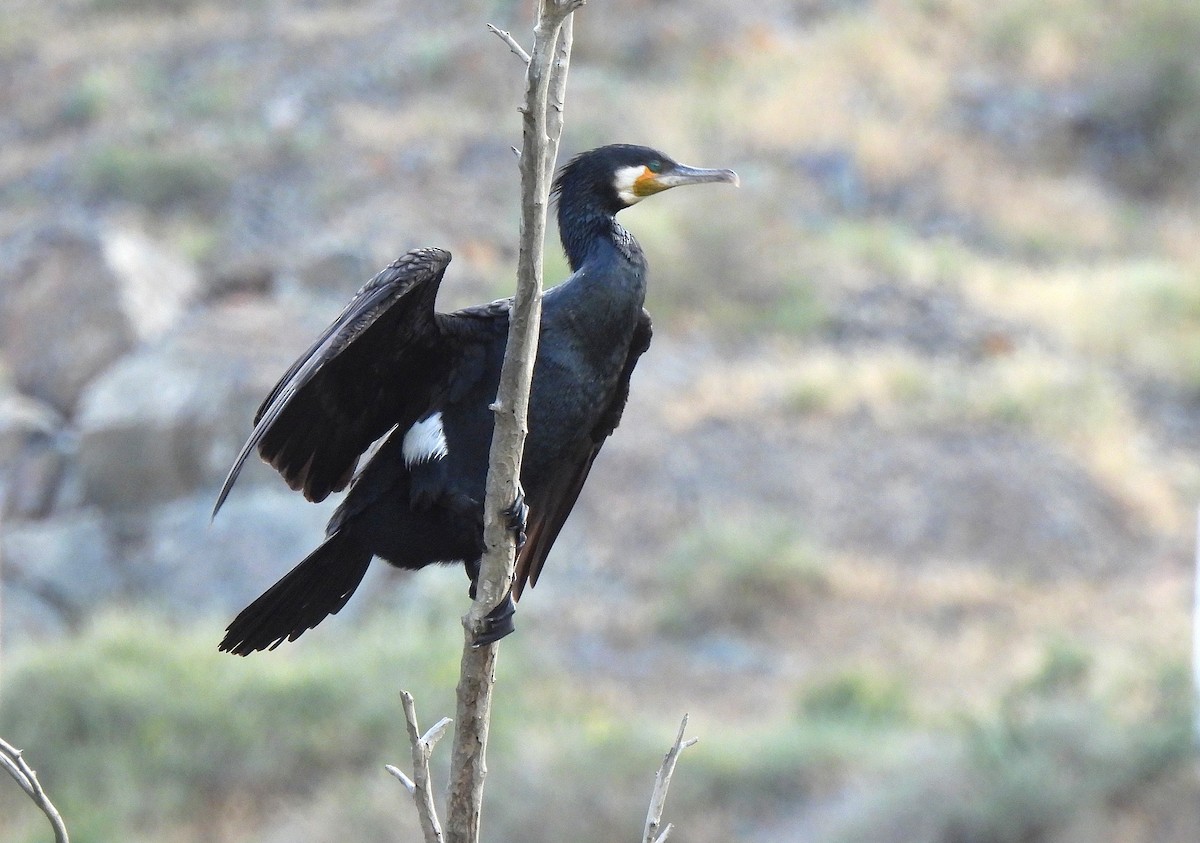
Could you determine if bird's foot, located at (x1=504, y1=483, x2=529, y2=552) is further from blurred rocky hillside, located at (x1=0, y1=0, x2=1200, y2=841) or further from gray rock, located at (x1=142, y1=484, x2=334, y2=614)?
gray rock, located at (x1=142, y1=484, x2=334, y2=614)

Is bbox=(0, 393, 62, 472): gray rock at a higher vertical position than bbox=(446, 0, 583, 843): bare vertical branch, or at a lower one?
higher

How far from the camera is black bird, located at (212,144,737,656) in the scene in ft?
11.8

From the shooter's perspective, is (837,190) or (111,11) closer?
(837,190)

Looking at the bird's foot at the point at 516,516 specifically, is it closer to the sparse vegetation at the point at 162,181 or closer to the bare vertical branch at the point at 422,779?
the bare vertical branch at the point at 422,779

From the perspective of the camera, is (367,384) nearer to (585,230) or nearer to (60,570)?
(585,230)

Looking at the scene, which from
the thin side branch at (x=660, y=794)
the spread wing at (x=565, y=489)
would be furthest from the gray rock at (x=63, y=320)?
the thin side branch at (x=660, y=794)

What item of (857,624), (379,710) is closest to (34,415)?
(379,710)

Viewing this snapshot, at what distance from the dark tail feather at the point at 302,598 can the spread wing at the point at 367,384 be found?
152mm

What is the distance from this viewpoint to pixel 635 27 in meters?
Result: 23.7

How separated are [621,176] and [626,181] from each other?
2 cm

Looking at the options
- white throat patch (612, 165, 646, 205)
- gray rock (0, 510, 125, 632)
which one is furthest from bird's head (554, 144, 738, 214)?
gray rock (0, 510, 125, 632)

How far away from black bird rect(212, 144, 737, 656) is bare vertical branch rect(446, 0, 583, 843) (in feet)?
2.58

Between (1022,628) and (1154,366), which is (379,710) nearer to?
(1022,628)

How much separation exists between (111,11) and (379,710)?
796 inches
